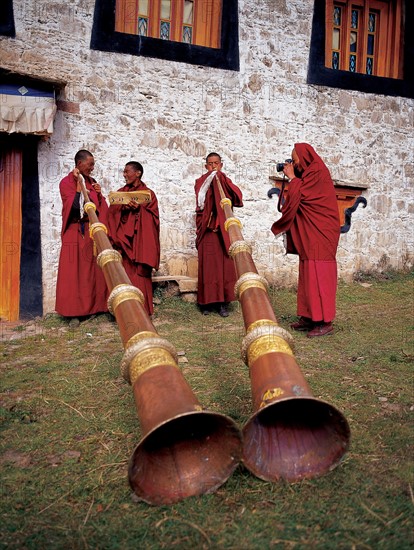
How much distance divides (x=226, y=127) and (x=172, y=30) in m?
1.52

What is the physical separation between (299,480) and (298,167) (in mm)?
3895

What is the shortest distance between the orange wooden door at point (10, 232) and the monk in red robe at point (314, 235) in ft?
10.7

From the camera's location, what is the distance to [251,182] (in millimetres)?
7594

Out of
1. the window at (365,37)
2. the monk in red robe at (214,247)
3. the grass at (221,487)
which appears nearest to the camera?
the grass at (221,487)

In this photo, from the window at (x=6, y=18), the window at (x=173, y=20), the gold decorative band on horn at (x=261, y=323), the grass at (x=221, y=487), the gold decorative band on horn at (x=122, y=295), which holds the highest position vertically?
the window at (x=173, y=20)

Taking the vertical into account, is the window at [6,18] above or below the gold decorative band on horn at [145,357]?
above

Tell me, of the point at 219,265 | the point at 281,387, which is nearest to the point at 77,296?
the point at 219,265

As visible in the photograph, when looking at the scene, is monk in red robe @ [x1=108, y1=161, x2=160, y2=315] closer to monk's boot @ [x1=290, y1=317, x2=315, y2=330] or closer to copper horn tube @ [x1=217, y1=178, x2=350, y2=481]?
monk's boot @ [x1=290, y1=317, x2=315, y2=330]

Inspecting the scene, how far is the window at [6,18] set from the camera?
20.1 feet

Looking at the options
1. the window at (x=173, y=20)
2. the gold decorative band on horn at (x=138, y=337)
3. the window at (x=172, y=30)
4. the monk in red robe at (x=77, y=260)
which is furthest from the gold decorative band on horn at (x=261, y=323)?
the window at (x=173, y=20)

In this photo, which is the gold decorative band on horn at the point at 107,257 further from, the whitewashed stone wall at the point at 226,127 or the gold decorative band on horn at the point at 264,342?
the whitewashed stone wall at the point at 226,127

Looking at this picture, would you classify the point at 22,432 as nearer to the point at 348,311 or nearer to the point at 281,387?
the point at 281,387

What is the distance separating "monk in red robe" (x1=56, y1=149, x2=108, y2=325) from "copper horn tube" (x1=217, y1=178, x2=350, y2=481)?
13.3ft

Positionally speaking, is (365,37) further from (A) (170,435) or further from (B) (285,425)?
(A) (170,435)
